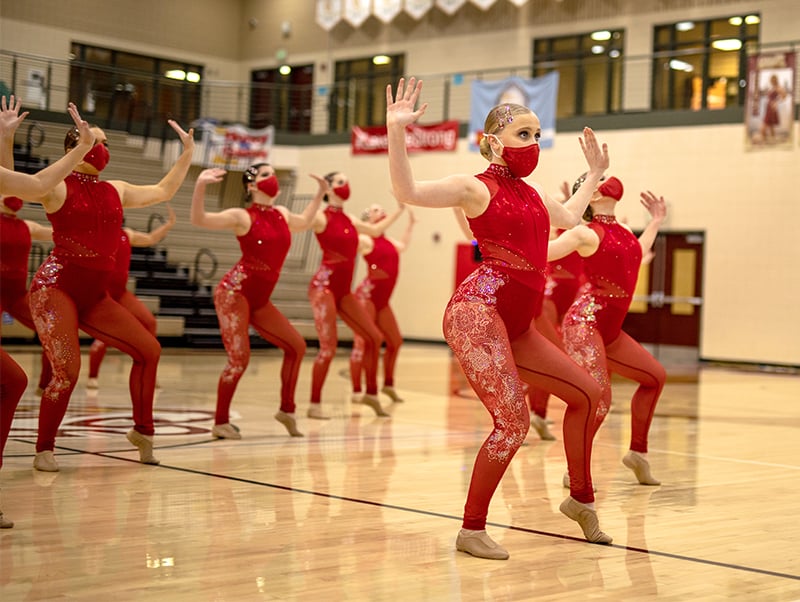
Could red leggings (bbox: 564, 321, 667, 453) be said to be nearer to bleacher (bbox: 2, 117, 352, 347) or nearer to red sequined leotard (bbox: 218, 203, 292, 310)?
red sequined leotard (bbox: 218, 203, 292, 310)

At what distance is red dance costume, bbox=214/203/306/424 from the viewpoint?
7.88 meters

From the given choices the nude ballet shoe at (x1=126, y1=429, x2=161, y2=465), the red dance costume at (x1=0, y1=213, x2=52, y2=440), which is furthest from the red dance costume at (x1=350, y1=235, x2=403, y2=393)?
the nude ballet shoe at (x1=126, y1=429, x2=161, y2=465)

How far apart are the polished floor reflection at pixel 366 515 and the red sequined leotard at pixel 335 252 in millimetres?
1172

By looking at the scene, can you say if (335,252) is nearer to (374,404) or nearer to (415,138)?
(374,404)

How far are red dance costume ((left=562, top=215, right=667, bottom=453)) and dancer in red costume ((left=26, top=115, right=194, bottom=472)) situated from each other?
247cm

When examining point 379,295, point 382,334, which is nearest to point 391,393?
point 382,334

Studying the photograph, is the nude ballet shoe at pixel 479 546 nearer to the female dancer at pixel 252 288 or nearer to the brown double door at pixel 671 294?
the female dancer at pixel 252 288

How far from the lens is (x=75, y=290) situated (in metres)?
6.17

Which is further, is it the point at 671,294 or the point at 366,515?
the point at 671,294

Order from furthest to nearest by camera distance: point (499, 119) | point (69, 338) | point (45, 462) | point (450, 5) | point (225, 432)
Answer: point (450, 5)
point (225, 432)
point (45, 462)
point (69, 338)
point (499, 119)

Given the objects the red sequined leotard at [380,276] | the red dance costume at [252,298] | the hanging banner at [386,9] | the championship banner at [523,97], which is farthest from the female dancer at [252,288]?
the hanging banner at [386,9]

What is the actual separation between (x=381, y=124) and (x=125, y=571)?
22.0 meters

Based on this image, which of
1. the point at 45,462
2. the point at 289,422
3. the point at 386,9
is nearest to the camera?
the point at 45,462

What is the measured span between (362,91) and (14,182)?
2224 cm
